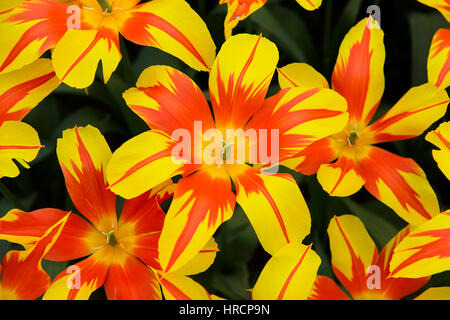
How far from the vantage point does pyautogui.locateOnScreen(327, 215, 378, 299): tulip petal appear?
961mm

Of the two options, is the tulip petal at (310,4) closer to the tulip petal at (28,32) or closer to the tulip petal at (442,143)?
the tulip petal at (442,143)

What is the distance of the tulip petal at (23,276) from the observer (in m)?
0.89

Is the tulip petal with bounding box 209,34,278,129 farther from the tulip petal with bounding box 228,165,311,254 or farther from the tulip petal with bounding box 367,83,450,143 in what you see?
the tulip petal with bounding box 367,83,450,143

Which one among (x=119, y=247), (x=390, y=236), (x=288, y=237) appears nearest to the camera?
(x=288, y=237)

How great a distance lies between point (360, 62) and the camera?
3.19ft

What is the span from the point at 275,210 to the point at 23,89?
457 millimetres

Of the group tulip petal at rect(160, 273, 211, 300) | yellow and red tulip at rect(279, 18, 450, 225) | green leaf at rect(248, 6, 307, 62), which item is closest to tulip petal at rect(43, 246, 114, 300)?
tulip petal at rect(160, 273, 211, 300)

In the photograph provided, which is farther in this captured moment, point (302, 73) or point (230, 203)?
point (302, 73)

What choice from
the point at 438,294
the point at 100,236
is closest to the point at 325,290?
the point at 438,294

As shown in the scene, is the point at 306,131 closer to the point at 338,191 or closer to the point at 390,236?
the point at 338,191

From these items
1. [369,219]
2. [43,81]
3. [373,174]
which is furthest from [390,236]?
[43,81]

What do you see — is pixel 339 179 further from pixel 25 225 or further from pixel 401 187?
pixel 25 225
